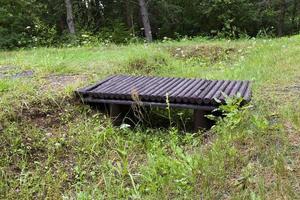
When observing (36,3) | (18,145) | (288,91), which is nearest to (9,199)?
(18,145)

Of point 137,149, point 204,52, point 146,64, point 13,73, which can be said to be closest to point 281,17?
point 204,52

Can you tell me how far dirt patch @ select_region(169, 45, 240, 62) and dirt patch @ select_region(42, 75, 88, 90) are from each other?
3202 mm

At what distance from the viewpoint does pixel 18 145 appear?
3.66 metres

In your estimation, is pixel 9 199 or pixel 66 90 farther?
pixel 66 90

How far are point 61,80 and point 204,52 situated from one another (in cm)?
411

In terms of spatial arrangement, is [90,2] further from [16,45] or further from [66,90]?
[66,90]

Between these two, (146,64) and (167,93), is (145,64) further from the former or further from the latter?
(167,93)

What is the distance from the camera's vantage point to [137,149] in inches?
150

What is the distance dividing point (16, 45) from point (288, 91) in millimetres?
10211

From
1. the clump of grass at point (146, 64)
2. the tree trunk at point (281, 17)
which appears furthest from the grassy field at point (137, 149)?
the tree trunk at point (281, 17)

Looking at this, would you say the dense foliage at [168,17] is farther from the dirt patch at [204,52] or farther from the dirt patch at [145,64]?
the dirt patch at [145,64]

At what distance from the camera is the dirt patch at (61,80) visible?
4.84 m

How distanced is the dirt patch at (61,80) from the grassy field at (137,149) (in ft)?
0.04

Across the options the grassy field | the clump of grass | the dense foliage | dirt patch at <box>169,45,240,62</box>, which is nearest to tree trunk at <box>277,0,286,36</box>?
the dense foliage
